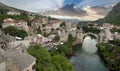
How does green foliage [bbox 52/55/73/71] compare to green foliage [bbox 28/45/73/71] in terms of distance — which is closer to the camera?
green foliage [bbox 28/45/73/71]

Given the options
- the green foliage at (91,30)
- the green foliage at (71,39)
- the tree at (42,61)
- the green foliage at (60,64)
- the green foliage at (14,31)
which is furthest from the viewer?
the green foliage at (91,30)

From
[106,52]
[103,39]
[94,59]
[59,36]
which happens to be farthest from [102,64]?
[103,39]

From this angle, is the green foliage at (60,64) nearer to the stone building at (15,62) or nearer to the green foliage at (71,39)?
the stone building at (15,62)

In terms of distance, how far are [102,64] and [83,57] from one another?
2.70 meters

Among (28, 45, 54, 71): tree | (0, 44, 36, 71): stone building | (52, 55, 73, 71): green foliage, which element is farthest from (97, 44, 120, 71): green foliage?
(0, 44, 36, 71): stone building

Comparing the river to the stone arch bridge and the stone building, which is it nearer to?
the stone building

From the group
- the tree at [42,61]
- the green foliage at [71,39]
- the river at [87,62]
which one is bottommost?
the green foliage at [71,39]

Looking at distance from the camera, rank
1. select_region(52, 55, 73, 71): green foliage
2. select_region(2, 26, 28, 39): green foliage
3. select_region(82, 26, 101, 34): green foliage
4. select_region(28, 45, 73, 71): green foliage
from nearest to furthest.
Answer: select_region(28, 45, 73, 71): green foliage < select_region(52, 55, 73, 71): green foliage < select_region(2, 26, 28, 39): green foliage < select_region(82, 26, 101, 34): green foliage

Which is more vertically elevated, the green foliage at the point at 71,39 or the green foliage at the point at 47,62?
the green foliage at the point at 47,62

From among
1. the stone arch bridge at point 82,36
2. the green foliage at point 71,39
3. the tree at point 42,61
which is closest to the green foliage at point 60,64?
the tree at point 42,61

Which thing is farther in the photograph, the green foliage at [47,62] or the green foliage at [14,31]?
the green foliage at [14,31]

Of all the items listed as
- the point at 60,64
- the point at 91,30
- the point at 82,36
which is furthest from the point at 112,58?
the point at 91,30

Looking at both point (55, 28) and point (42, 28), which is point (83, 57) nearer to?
point (42, 28)

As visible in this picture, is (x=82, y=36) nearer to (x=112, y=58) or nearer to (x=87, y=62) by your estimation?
(x=87, y=62)
